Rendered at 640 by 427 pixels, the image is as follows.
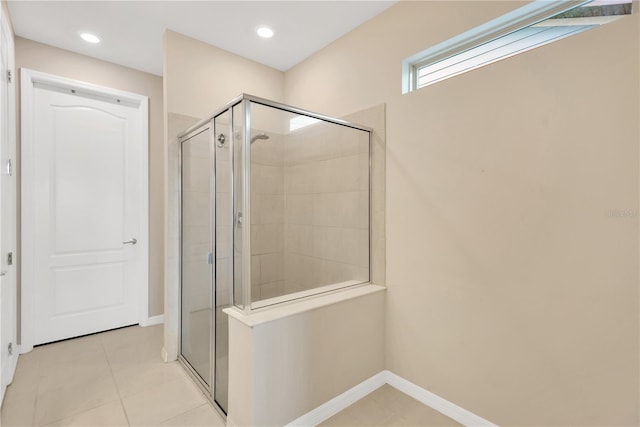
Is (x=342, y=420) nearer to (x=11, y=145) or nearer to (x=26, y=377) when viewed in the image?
(x=26, y=377)

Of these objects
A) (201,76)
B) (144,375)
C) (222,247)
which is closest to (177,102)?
(201,76)

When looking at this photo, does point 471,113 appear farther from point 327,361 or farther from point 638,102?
point 327,361

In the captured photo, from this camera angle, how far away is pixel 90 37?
2.56m

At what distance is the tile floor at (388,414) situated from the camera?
1787mm

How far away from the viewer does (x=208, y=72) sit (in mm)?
2650

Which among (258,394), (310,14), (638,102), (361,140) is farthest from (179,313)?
(638,102)

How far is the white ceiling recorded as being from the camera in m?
2.16

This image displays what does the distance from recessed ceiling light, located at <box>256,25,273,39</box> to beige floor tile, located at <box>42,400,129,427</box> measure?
290 cm

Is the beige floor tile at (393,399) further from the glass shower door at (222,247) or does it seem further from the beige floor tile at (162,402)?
the beige floor tile at (162,402)

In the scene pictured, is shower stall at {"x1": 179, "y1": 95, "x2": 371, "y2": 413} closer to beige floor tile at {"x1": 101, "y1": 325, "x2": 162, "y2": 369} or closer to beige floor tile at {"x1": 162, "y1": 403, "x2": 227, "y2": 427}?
beige floor tile at {"x1": 162, "y1": 403, "x2": 227, "y2": 427}

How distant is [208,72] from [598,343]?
3186 mm

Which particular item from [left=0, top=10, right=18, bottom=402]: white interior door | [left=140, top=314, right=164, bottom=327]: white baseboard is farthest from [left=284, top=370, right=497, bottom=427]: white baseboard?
[left=140, top=314, right=164, bottom=327]: white baseboard

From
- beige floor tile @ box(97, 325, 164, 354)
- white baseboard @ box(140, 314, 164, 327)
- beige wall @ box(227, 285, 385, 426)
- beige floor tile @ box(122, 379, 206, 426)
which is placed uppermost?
beige wall @ box(227, 285, 385, 426)

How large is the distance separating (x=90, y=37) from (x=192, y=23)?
0.98m
